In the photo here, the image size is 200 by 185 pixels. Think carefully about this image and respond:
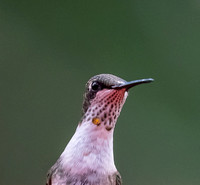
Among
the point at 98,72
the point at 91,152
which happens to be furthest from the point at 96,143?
the point at 98,72

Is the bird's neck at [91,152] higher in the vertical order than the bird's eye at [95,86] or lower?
lower

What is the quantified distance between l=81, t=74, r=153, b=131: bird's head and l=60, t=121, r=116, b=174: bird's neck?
19 millimetres

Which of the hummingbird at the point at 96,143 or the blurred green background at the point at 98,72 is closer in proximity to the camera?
the hummingbird at the point at 96,143

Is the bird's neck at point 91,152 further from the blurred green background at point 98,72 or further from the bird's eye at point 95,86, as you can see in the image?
the blurred green background at point 98,72

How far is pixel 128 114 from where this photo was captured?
1661 mm

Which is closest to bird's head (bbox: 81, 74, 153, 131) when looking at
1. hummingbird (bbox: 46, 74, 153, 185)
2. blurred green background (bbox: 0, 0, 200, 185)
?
hummingbird (bbox: 46, 74, 153, 185)

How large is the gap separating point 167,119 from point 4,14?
1.04 meters

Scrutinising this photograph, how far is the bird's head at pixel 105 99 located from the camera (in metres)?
0.71

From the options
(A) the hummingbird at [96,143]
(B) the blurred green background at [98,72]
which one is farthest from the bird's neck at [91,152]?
(B) the blurred green background at [98,72]

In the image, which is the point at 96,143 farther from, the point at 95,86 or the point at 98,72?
the point at 98,72

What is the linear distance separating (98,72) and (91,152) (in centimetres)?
88

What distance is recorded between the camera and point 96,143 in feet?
2.39

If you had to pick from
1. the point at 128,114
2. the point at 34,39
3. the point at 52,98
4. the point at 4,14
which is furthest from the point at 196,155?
the point at 4,14

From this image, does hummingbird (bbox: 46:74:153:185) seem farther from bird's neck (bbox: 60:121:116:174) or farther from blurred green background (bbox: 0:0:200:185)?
blurred green background (bbox: 0:0:200:185)
